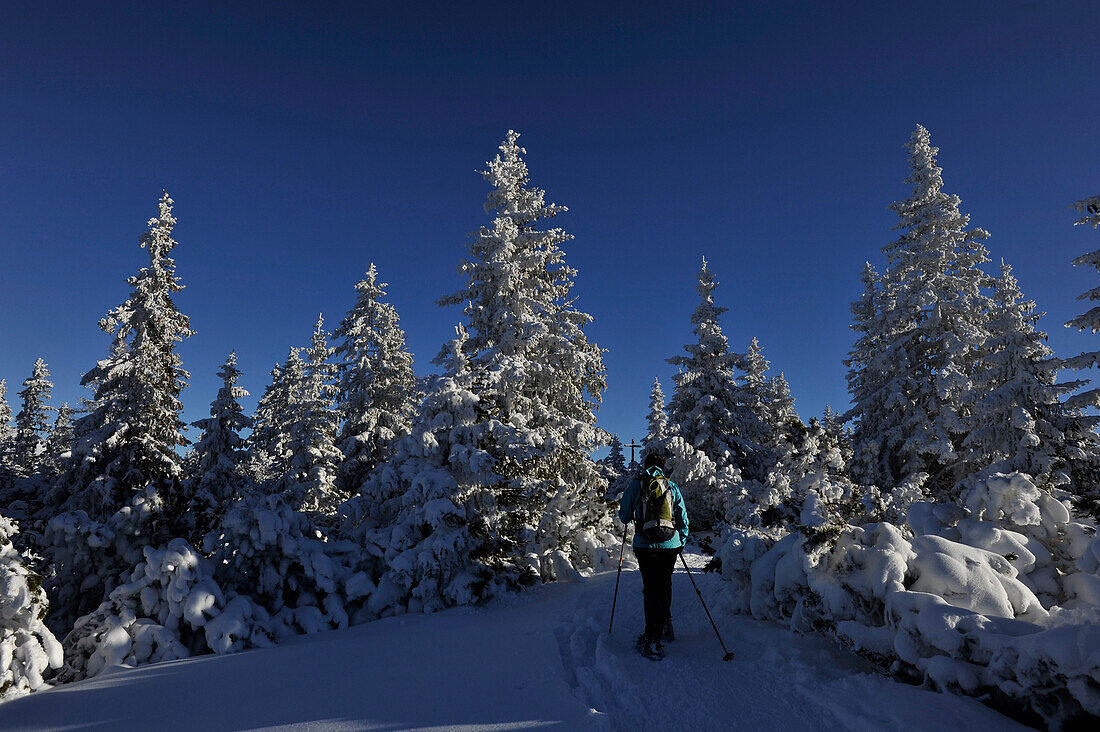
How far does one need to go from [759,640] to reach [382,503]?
9492 millimetres

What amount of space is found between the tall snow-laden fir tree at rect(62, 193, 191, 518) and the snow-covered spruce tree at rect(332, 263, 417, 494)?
19.9ft

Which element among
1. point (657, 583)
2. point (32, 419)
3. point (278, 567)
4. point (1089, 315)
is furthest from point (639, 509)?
point (32, 419)

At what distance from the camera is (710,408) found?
72.4 feet

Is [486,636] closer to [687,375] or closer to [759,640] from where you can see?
[759,640]

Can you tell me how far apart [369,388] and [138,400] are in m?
7.70

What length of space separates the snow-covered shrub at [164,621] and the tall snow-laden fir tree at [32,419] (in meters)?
33.6

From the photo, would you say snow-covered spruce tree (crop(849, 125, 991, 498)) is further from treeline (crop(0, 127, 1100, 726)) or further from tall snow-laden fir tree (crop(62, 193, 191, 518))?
tall snow-laden fir tree (crop(62, 193, 191, 518))

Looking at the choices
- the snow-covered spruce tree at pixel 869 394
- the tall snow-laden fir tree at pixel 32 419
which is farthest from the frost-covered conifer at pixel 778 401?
the tall snow-laden fir tree at pixel 32 419

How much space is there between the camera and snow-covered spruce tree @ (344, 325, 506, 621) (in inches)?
363

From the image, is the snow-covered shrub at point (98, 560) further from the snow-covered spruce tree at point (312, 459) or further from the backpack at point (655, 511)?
the backpack at point (655, 511)

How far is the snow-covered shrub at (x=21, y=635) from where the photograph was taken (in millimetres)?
5902

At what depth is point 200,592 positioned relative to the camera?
796 cm

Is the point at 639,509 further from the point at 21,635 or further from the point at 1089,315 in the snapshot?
the point at 1089,315

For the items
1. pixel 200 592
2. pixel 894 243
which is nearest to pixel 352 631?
pixel 200 592
